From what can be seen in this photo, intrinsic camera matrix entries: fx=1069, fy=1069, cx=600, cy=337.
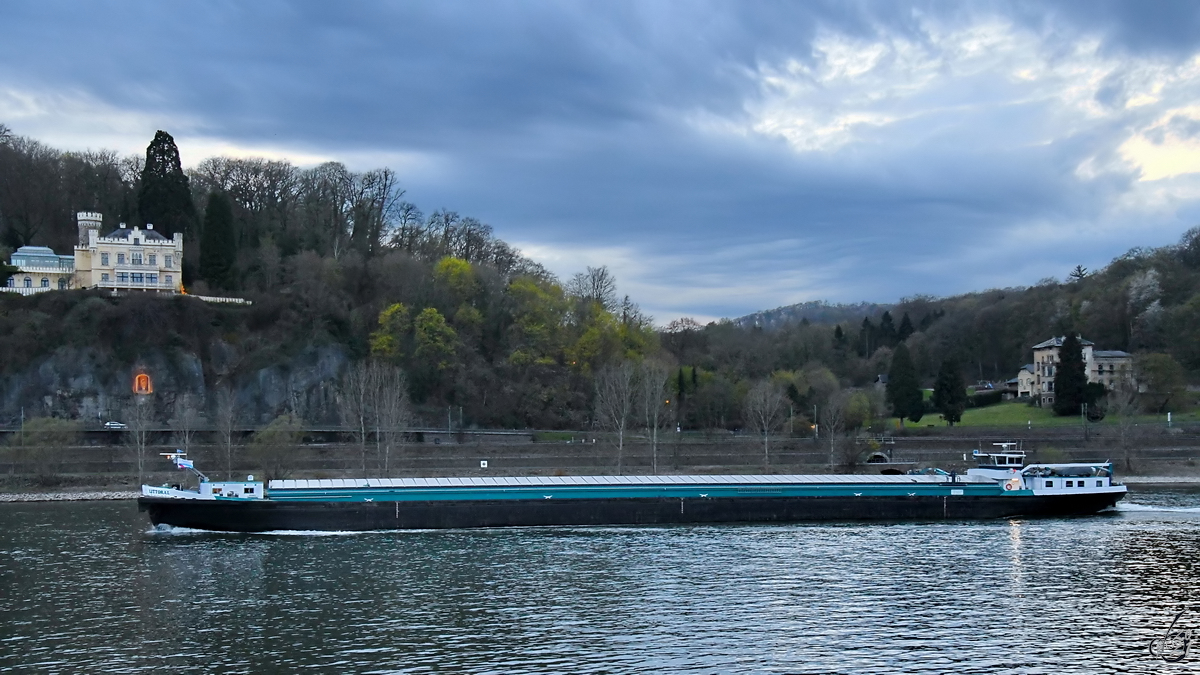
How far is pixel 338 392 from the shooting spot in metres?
103

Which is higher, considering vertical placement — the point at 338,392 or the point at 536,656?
the point at 338,392

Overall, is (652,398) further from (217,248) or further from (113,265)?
(113,265)

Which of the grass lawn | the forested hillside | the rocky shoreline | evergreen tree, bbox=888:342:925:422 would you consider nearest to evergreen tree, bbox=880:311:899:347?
the forested hillside

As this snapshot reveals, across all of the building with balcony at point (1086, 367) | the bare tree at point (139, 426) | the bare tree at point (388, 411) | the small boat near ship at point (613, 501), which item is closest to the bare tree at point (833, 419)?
the small boat near ship at point (613, 501)

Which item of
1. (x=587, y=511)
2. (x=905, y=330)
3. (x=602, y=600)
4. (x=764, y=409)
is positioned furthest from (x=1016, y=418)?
(x=602, y=600)

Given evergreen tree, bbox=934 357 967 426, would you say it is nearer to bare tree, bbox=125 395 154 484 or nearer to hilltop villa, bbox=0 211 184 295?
bare tree, bbox=125 395 154 484

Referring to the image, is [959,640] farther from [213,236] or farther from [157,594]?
[213,236]

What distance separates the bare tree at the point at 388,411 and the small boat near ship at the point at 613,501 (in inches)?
853

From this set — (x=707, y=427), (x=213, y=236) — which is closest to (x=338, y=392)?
(x=213, y=236)

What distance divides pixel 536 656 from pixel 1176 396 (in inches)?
3655

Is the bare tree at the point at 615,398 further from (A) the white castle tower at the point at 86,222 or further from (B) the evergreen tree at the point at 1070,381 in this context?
(A) the white castle tower at the point at 86,222

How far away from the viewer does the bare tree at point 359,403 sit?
90000 mm

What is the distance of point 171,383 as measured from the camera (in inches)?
4016

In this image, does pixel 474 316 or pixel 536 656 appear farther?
pixel 474 316
